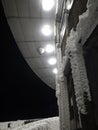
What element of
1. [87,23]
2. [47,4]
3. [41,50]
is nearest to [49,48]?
[41,50]

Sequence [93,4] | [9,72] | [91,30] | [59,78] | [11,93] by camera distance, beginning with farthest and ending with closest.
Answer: [11,93] → [9,72] → [59,78] → [91,30] → [93,4]

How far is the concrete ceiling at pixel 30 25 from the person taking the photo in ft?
13.7

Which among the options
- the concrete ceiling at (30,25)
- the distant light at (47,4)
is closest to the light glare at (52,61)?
the concrete ceiling at (30,25)

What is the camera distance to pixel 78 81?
1.93 meters

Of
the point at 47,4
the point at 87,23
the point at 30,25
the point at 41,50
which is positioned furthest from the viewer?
the point at 41,50

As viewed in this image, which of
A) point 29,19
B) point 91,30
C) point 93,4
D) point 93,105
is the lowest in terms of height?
point 93,105

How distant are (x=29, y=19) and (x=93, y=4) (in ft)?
10.9

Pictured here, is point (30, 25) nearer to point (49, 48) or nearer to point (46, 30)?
point (46, 30)

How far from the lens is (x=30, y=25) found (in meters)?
4.82

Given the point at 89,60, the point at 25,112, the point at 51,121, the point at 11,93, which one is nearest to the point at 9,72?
the point at 11,93

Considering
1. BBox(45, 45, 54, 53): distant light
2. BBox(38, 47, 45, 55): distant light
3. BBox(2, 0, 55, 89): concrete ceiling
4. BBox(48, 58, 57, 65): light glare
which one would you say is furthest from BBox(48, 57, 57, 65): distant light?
BBox(38, 47, 45, 55): distant light

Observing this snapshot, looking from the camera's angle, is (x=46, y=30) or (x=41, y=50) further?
(x=41, y=50)

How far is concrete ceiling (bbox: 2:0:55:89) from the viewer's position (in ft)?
13.7

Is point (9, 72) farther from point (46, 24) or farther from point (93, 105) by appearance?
point (93, 105)
